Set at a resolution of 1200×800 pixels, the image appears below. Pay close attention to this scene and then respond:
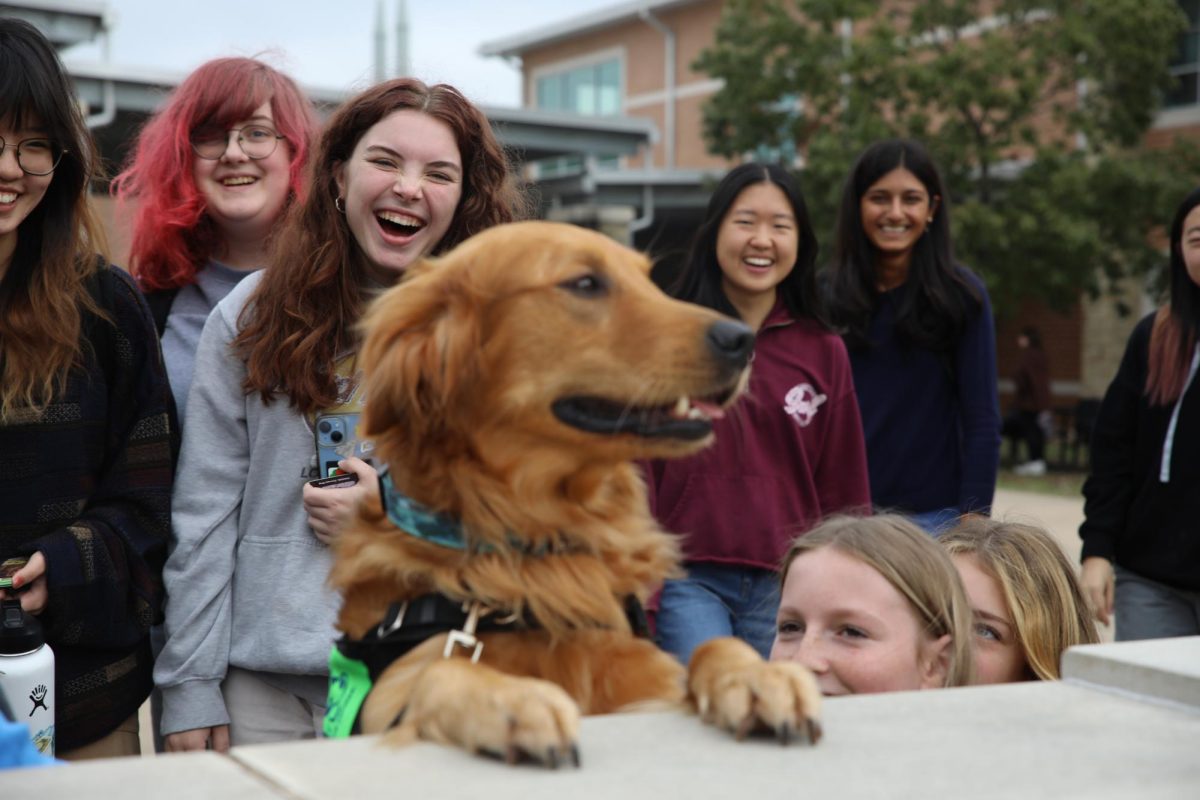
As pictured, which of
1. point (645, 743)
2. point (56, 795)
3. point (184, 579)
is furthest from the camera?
point (184, 579)

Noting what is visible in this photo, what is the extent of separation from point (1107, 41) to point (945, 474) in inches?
642

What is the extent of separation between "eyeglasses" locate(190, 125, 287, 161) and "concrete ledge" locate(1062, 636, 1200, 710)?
8.86ft

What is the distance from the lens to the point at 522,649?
7.32 ft

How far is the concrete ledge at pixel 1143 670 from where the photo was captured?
2.04 metres

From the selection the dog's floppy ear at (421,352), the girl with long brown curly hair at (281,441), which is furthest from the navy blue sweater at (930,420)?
the dog's floppy ear at (421,352)

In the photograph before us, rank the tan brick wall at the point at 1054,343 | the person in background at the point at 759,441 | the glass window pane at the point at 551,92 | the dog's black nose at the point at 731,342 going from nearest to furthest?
the dog's black nose at the point at 731,342 < the person in background at the point at 759,441 < the tan brick wall at the point at 1054,343 < the glass window pane at the point at 551,92

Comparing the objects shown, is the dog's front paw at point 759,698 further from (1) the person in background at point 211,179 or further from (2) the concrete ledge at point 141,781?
(1) the person in background at point 211,179

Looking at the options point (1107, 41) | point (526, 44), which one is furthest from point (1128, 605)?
point (526, 44)

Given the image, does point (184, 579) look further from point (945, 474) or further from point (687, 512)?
point (945, 474)

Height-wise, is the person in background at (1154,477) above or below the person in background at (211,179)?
below

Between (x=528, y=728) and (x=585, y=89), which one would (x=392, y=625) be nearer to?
(x=528, y=728)

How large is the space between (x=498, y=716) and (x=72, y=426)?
1.65 metres

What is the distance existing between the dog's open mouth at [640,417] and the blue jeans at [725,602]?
1.63 metres

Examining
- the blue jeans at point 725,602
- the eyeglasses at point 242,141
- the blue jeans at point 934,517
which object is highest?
the eyeglasses at point 242,141
